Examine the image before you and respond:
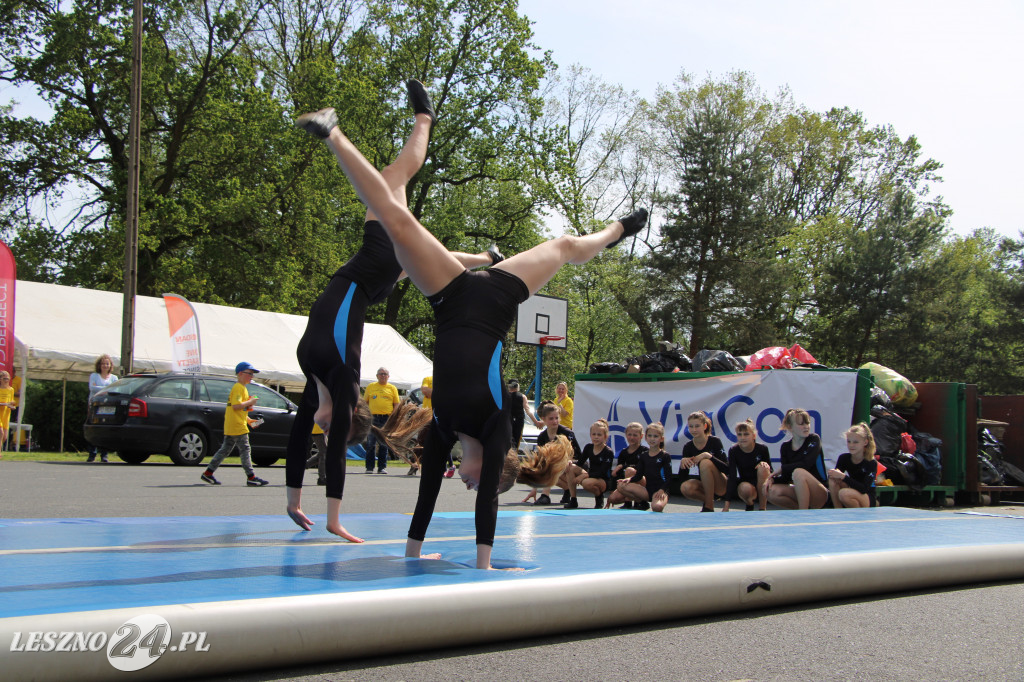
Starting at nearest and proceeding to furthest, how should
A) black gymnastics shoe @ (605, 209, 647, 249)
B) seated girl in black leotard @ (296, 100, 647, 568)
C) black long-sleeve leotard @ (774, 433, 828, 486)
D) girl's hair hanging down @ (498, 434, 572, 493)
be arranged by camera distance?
seated girl in black leotard @ (296, 100, 647, 568) < black gymnastics shoe @ (605, 209, 647, 249) < girl's hair hanging down @ (498, 434, 572, 493) < black long-sleeve leotard @ (774, 433, 828, 486)

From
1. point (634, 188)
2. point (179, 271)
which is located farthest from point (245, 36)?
point (634, 188)

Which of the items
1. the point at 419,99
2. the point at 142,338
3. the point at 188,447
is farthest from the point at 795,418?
the point at 142,338

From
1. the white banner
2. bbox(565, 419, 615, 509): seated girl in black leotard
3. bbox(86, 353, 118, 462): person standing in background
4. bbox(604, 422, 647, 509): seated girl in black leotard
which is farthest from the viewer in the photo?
bbox(86, 353, 118, 462): person standing in background

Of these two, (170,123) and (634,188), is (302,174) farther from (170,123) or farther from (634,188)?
(634,188)

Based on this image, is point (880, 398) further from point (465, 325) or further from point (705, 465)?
point (465, 325)

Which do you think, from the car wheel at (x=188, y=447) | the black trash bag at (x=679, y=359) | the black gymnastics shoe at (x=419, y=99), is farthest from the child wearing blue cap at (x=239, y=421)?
the black gymnastics shoe at (x=419, y=99)

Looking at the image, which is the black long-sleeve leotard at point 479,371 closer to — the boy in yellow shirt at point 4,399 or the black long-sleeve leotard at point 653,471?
the black long-sleeve leotard at point 653,471

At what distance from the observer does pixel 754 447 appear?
9.16 m

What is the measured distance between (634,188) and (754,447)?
32.1m

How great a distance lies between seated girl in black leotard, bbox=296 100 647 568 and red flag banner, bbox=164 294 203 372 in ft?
44.6

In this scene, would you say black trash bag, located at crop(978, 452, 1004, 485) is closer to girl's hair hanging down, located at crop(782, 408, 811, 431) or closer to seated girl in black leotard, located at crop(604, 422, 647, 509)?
girl's hair hanging down, located at crop(782, 408, 811, 431)

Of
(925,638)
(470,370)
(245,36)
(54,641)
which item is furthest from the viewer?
(245,36)

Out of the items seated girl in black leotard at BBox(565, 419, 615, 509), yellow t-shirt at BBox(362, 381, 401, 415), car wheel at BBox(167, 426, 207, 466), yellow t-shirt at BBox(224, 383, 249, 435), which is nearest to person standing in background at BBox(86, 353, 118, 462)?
car wheel at BBox(167, 426, 207, 466)

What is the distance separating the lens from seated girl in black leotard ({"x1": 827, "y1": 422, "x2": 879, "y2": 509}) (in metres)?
8.73
